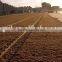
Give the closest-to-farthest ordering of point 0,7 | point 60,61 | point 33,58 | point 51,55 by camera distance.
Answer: point 60,61 < point 33,58 < point 51,55 < point 0,7

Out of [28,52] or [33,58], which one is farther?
[28,52]

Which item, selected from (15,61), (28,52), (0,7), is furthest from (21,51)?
(0,7)

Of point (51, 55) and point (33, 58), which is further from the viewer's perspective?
point (51, 55)

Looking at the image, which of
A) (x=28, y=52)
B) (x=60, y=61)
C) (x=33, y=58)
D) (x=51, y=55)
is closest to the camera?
(x=60, y=61)

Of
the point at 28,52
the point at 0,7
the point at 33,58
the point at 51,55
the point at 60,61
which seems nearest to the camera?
the point at 60,61

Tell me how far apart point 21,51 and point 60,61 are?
8.40 ft

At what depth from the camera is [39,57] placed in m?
8.70

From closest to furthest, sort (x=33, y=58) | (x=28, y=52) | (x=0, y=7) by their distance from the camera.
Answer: (x=33, y=58)
(x=28, y=52)
(x=0, y=7)

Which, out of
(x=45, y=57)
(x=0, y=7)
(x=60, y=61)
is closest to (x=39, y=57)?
(x=45, y=57)

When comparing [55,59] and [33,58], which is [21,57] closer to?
[33,58]

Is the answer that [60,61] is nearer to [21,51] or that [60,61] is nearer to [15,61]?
[15,61]

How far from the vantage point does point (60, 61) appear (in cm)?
791

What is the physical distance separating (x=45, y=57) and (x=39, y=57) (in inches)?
9.7

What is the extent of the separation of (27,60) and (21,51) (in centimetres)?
176
